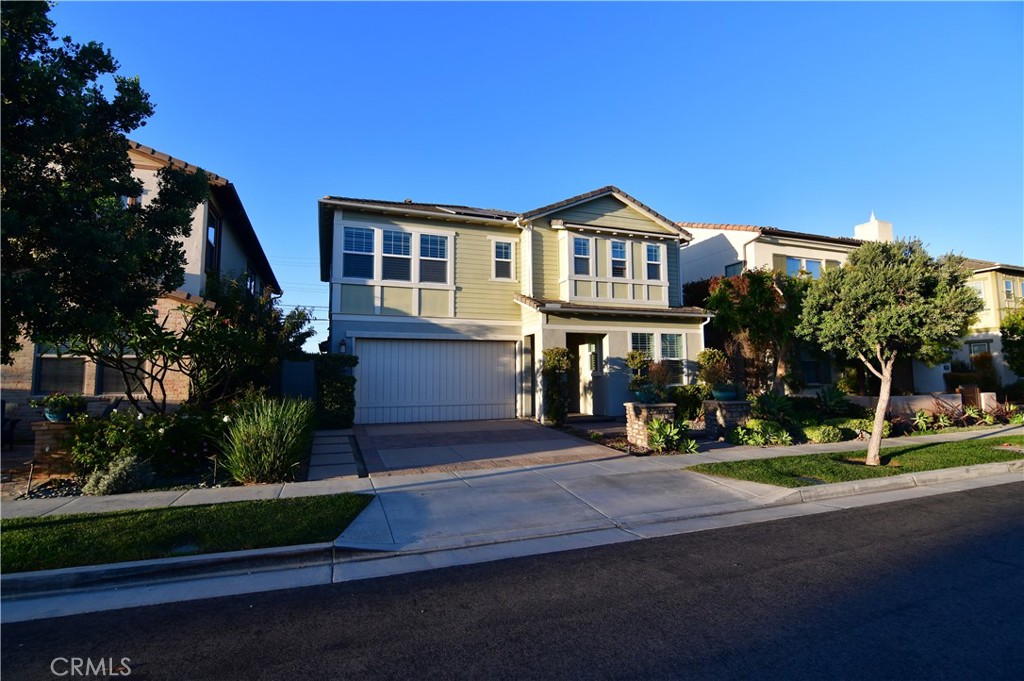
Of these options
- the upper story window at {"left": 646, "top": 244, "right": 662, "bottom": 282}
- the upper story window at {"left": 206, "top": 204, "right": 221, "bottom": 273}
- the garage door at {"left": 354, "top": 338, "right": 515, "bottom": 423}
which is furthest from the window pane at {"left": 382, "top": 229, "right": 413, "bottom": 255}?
the upper story window at {"left": 646, "top": 244, "right": 662, "bottom": 282}

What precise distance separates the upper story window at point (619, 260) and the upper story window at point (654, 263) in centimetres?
101

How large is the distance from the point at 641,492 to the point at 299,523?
4.93 meters

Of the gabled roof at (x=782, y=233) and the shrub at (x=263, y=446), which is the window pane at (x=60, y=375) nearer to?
the shrub at (x=263, y=446)

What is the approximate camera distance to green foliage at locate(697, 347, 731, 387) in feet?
48.3

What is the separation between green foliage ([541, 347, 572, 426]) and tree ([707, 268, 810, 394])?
22.0 ft

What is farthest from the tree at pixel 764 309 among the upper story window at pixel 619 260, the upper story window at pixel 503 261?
the upper story window at pixel 503 261

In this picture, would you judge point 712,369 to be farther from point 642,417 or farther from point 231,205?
point 231,205

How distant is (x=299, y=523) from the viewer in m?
6.12

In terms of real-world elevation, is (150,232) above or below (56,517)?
above

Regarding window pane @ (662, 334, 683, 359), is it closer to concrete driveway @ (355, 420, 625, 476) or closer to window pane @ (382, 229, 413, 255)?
concrete driveway @ (355, 420, 625, 476)

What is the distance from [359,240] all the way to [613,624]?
13648mm

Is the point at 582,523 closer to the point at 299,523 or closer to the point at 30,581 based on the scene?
the point at 299,523

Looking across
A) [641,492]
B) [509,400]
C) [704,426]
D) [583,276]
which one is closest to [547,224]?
[583,276]

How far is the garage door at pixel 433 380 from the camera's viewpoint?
15.3 metres
